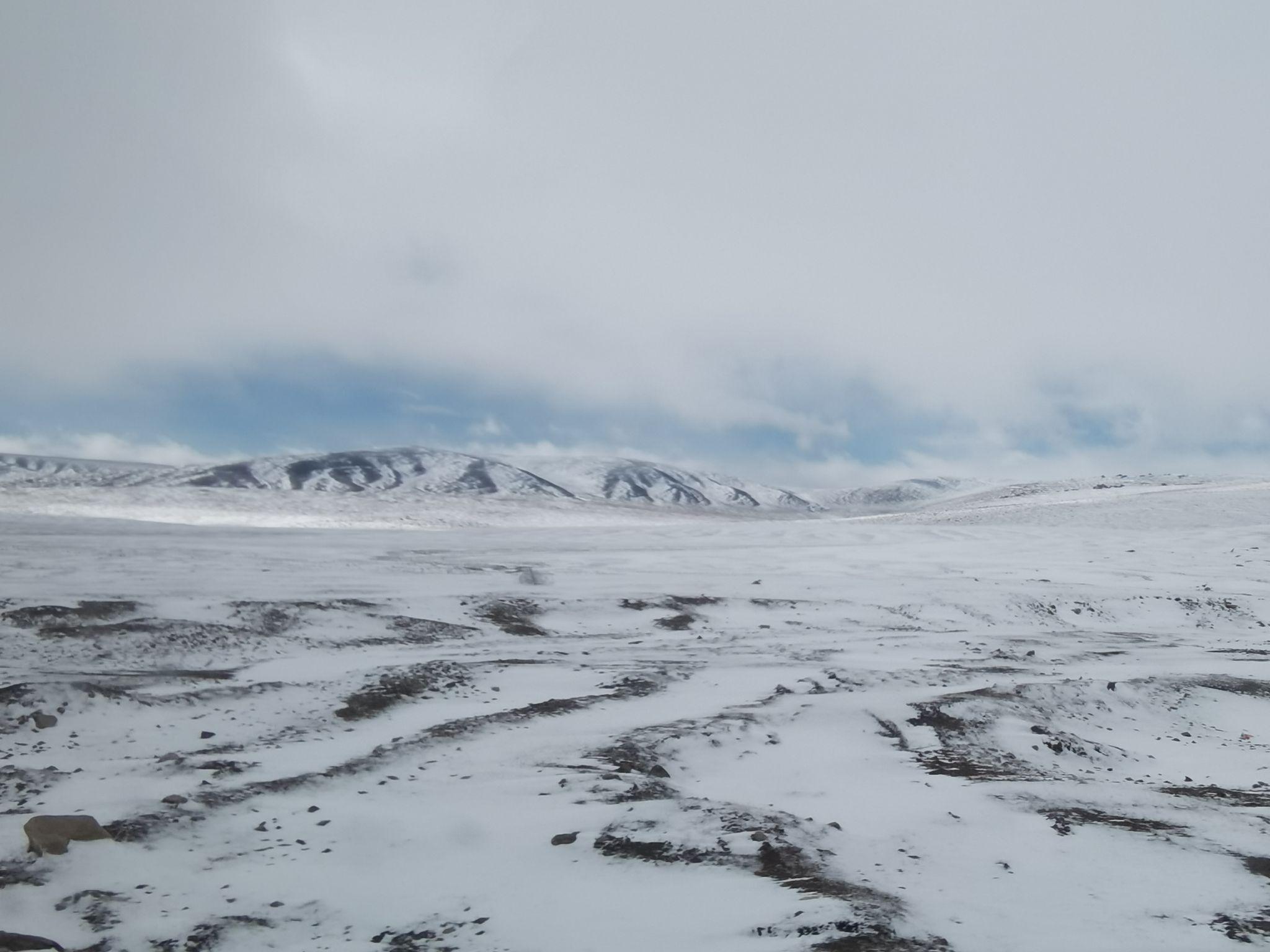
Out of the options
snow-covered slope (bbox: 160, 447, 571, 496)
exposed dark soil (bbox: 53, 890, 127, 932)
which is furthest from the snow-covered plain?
snow-covered slope (bbox: 160, 447, 571, 496)

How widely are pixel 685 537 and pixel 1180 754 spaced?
2214cm

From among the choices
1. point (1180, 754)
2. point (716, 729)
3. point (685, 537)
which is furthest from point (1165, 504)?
point (716, 729)

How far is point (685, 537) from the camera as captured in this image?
28.8 metres

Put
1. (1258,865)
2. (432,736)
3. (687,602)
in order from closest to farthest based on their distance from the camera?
(1258,865), (432,736), (687,602)

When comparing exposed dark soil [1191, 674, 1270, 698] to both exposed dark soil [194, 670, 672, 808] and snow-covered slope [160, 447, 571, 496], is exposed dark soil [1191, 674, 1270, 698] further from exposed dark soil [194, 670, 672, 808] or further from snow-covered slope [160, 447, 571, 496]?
snow-covered slope [160, 447, 571, 496]

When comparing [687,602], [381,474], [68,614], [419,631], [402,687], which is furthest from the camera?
[381,474]

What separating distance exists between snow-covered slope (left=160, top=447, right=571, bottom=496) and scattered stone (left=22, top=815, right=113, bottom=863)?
132 m

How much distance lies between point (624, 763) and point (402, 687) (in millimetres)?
3222

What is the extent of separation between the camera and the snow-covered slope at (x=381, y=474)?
14012 centimetres

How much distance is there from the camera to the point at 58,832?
165 inches

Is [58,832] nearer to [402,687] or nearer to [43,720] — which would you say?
[43,720]

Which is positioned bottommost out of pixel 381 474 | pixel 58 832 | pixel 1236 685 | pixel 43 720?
pixel 43 720

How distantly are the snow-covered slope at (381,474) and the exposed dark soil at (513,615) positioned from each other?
405ft

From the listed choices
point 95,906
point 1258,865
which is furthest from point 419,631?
point 1258,865
